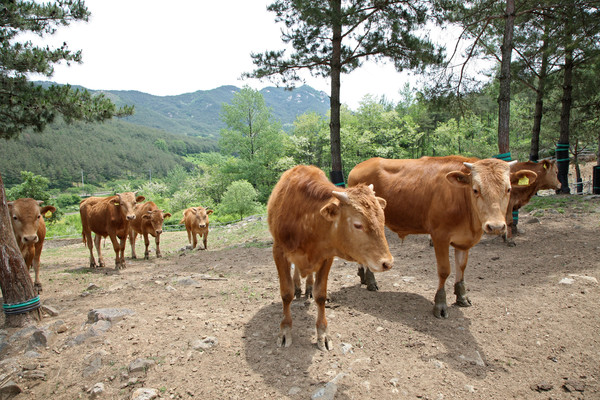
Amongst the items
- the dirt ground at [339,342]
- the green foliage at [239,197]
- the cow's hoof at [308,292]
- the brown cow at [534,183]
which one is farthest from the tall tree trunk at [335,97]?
the green foliage at [239,197]

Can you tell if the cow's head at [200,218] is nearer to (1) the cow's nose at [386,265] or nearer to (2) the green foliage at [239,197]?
(1) the cow's nose at [386,265]

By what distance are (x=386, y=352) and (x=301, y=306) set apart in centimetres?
179

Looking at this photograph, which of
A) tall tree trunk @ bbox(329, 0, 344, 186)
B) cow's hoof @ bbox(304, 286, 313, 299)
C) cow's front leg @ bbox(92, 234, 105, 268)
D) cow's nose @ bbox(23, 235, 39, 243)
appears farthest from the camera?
tall tree trunk @ bbox(329, 0, 344, 186)

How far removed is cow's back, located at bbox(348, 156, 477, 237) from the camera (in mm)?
5125

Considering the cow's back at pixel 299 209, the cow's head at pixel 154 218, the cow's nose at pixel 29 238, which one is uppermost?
the cow's back at pixel 299 209

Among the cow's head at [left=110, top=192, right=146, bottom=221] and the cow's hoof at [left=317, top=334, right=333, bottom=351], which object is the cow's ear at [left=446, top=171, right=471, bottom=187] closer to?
the cow's hoof at [left=317, top=334, right=333, bottom=351]

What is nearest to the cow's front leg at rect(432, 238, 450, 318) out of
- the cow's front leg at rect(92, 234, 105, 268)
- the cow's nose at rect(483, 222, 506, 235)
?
the cow's nose at rect(483, 222, 506, 235)

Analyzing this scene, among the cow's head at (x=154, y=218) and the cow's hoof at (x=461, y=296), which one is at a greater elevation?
the cow's head at (x=154, y=218)

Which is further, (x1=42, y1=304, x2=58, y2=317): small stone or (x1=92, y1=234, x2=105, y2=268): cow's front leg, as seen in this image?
(x1=92, y1=234, x2=105, y2=268): cow's front leg

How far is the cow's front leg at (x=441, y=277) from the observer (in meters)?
5.00

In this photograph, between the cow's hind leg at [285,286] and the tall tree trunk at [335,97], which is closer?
the cow's hind leg at [285,286]

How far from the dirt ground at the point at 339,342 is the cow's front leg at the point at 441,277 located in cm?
19

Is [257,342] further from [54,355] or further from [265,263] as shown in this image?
[265,263]

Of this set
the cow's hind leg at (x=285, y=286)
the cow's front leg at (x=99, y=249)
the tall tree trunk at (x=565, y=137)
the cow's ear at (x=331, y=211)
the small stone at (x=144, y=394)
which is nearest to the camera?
the small stone at (x=144, y=394)
